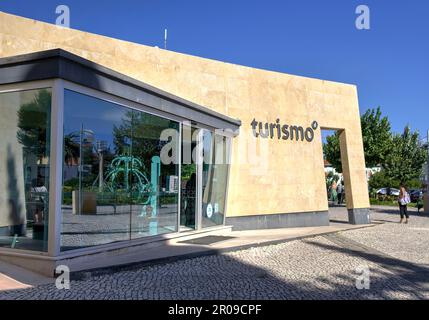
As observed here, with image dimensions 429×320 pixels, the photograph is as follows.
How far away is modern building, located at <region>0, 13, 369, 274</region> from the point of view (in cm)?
705

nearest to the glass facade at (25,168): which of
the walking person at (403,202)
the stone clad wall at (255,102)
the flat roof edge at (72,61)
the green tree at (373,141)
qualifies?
the flat roof edge at (72,61)

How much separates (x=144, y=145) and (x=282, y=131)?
21.5 ft

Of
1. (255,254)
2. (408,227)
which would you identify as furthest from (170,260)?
(408,227)

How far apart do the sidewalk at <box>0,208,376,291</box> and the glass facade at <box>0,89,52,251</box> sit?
0.59 m

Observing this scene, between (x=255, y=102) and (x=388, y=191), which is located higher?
(x=255, y=102)

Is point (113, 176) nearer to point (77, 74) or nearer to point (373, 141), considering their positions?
point (77, 74)

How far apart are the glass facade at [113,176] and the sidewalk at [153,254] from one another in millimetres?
293

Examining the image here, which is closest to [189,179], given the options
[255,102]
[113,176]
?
[113,176]

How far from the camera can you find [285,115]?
14.8 m

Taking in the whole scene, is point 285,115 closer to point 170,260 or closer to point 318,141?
point 318,141

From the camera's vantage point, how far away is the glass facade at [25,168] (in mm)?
7055

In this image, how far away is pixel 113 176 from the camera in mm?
8305

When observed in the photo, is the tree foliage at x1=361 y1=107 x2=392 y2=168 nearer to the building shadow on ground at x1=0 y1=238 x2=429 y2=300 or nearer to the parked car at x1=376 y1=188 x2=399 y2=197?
the parked car at x1=376 y1=188 x2=399 y2=197

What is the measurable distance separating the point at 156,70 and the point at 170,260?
5.51 metres
